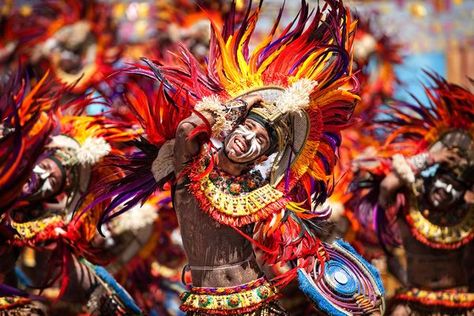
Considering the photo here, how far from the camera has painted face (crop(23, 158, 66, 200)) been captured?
5297 millimetres

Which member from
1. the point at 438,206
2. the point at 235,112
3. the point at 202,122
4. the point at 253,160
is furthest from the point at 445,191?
the point at 202,122

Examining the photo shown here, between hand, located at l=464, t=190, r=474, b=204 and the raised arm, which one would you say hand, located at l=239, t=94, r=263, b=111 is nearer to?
the raised arm

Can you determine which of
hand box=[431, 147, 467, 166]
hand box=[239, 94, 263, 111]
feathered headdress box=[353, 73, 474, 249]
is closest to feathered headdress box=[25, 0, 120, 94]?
feathered headdress box=[353, 73, 474, 249]

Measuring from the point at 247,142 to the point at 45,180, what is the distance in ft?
5.19

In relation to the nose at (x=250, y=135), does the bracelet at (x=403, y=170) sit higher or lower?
higher

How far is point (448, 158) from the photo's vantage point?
5551 millimetres

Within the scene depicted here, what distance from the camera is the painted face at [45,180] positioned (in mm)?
5297

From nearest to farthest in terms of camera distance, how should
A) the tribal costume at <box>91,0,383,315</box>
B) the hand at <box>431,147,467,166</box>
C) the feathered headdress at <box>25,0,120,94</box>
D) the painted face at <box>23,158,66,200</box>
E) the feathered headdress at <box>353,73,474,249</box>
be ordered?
the tribal costume at <box>91,0,383,315</box>, the painted face at <box>23,158,66,200</box>, the hand at <box>431,147,467,166</box>, the feathered headdress at <box>353,73,474,249</box>, the feathered headdress at <box>25,0,120,94</box>

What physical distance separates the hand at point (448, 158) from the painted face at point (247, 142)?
1.60 m

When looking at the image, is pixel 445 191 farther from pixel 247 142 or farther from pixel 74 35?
pixel 74 35

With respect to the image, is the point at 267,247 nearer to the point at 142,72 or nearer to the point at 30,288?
the point at 142,72

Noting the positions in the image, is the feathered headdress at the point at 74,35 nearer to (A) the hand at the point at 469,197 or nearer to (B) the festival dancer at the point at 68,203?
(B) the festival dancer at the point at 68,203

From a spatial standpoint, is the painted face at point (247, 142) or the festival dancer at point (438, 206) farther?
the festival dancer at point (438, 206)

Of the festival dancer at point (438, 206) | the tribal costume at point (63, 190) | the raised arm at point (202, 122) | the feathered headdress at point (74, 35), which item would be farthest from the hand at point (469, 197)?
the feathered headdress at point (74, 35)
